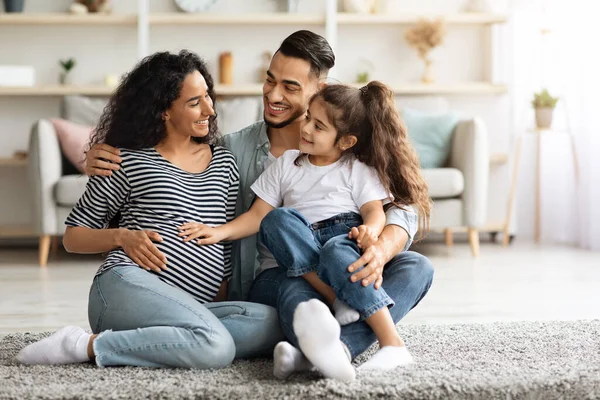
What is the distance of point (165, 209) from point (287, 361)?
1.75ft

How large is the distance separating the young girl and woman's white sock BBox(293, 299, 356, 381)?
22 cm

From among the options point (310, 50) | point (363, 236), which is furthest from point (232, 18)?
point (363, 236)

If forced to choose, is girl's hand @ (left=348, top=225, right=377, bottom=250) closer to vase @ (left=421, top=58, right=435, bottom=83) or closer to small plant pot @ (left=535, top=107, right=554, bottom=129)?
small plant pot @ (left=535, top=107, right=554, bottom=129)

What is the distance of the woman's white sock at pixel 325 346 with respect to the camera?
175cm

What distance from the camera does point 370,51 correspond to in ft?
17.7

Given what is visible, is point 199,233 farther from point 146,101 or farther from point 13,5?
point 13,5

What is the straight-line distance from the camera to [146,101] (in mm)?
2184

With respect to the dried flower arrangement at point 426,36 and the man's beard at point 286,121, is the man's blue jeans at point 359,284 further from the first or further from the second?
the dried flower arrangement at point 426,36

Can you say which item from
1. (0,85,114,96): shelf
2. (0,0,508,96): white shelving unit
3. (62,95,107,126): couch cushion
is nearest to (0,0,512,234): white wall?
(0,0,508,96): white shelving unit

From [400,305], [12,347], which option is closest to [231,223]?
[400,305]

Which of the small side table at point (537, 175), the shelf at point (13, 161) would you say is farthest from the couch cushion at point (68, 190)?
the small side table at point (537, 175)

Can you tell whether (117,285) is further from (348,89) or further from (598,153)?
(598,153)

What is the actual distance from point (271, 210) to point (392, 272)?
0.34m

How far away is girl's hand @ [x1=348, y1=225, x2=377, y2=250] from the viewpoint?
1.96m
